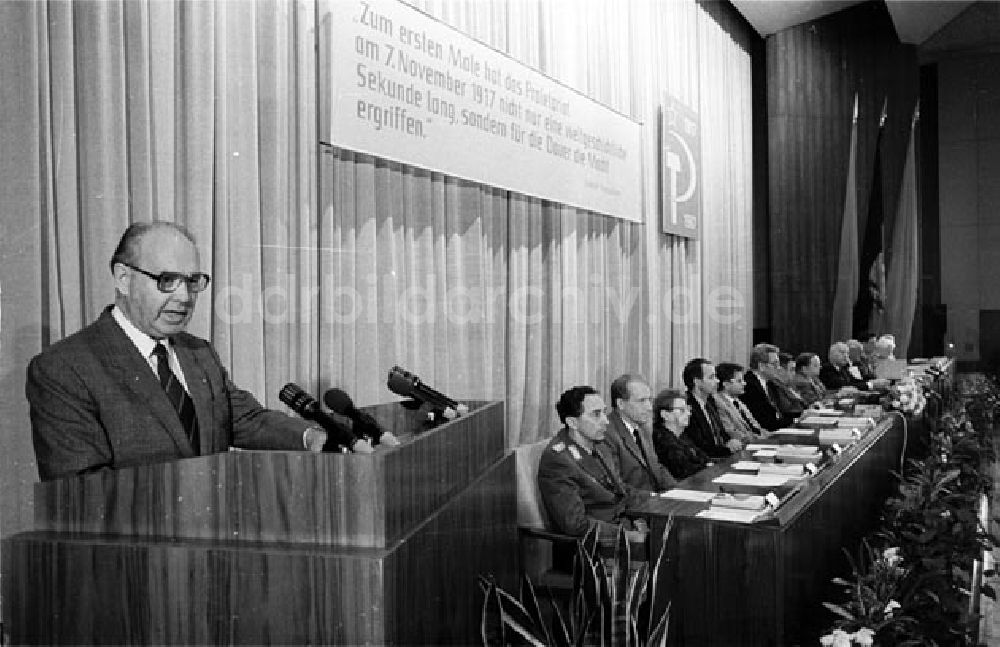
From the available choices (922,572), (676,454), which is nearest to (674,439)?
(676,454)

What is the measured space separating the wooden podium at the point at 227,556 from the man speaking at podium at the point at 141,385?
0.14 metres

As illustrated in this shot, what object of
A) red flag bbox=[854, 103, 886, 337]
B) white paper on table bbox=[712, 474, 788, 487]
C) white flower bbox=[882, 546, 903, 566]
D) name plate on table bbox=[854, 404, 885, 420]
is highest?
red flag bbox=[854, 103, 886, 337]

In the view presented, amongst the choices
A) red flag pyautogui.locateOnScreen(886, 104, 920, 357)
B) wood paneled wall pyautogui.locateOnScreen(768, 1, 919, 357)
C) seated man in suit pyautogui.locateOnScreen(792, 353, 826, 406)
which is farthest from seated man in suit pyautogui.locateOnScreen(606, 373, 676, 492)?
red flag pyautogui.locateOnScreen(886, 104, 920, 357)

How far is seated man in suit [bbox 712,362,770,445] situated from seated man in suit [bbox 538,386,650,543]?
2033 mm

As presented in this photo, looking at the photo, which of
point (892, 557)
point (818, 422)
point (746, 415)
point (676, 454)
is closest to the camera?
point (892, 557)

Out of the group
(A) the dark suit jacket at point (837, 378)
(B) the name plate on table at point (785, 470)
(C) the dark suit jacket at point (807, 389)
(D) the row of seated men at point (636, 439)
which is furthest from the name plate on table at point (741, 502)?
(A) the dark suit jacket at point (837, 378)

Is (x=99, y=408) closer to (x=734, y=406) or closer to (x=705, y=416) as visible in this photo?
(x=705, y=416)

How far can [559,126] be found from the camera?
481 cm

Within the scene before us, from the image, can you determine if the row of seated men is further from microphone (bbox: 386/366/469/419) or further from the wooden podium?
the wooden podium

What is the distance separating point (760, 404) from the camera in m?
6.84

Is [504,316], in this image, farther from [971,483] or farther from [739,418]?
[971,483]

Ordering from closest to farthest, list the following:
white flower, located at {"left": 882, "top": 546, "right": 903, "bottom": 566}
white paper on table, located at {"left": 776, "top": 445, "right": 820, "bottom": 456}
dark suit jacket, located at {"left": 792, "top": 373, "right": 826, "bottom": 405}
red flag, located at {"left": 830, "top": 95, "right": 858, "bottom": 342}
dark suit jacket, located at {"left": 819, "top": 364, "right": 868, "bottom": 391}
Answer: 1. white flower, located at {"left": 882, "top": 546, "right": 903, "bottom": 566}
2. white paper on table, located at {"left": 776, "top": 445, "right": 820, "bottom": 456}
3. dark suit jacket, located at {"left": 792, "top": 373, "right": 826, "bottom": 405}
4. dark suit jacket, located at {"left": 819, "top": 364, "right": 868, "bottom": 391}
5. red flag, located at {"left": 830, "top": 95, "right": 858, "bottom": 342}

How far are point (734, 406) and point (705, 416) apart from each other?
0.81 m

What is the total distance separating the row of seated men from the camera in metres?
3.71
